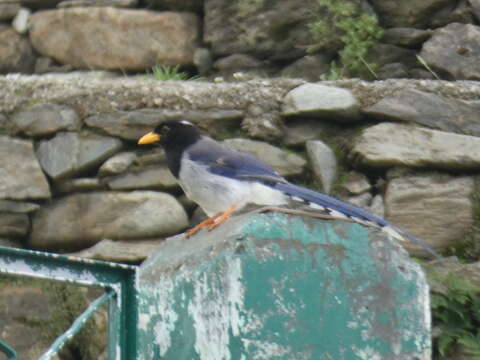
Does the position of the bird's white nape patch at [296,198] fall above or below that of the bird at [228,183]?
above

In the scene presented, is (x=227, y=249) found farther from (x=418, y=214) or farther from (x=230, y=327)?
(x=418, y=214)

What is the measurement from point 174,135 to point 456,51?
1869 mm

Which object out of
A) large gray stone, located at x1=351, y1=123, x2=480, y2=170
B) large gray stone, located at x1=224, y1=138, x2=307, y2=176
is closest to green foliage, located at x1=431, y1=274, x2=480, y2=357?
large gray stone, located at x1=351, y1=123, x2=480, y2=170

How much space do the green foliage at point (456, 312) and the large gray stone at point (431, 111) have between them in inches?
35.6

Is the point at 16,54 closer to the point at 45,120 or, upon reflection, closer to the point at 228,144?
the point at 45,120

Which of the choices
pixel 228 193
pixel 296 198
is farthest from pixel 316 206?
pixel 228 193

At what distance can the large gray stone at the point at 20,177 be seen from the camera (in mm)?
5391

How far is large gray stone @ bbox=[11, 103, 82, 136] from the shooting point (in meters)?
5.54

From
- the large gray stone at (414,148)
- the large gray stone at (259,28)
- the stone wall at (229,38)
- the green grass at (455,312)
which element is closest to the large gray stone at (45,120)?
the stone wall at (229,38)

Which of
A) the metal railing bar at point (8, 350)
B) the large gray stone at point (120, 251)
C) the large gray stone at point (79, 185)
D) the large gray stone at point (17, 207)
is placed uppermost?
A: the metal railing bar at point (8, 350)

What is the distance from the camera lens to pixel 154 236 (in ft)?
17.5

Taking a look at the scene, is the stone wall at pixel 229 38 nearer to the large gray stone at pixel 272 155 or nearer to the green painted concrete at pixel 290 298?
the large gray stone at pixel 272 155

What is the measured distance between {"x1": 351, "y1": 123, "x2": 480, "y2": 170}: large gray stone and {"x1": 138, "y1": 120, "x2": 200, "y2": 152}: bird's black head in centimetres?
102

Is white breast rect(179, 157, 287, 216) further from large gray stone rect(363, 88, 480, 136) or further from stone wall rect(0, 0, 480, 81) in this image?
stone wall rect(0, 0, 480, 81)
